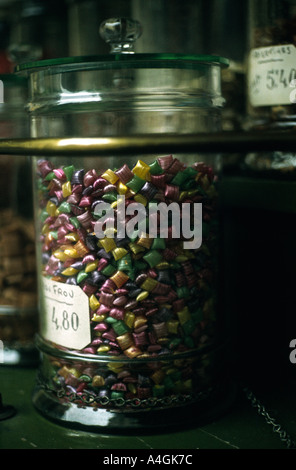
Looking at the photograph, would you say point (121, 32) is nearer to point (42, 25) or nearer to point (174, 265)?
point (174, 265)

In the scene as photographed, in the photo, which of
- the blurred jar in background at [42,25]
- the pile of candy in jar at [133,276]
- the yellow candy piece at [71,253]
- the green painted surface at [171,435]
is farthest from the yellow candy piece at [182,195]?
the blurred jar in background at [42,25]

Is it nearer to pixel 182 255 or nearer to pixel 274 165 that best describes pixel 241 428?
pixel 182 255

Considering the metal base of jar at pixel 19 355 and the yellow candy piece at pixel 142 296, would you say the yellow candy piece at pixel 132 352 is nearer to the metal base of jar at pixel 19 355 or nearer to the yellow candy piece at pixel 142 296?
the yellow candy piece at pixel 142 296

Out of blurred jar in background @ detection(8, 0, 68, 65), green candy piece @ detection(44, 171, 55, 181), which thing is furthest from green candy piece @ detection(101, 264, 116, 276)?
blurred jar in background @ detection(8, 0, 68, 65)

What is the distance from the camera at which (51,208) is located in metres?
0.55

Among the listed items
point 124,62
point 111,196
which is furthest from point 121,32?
point 111,196

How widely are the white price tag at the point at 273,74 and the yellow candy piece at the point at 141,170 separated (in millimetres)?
195

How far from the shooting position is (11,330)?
70cm

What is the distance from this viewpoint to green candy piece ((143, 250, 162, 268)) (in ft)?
1.68

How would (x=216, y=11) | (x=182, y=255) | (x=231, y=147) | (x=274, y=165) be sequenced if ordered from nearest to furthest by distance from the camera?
(x=231, y=147), (x=182, y=255), (x=274, y=165), (x=216, y=11)

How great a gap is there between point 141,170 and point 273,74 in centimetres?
21

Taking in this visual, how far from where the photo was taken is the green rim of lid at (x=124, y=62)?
492 mm
